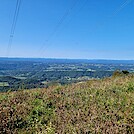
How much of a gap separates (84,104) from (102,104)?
0.85 metres

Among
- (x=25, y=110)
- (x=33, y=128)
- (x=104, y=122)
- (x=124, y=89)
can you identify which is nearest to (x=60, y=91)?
(x=124, y=89)

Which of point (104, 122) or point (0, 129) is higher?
point (104, 122)

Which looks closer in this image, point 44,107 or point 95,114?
point 95,114

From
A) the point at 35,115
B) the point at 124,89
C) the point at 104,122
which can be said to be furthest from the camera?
the point at 124,89

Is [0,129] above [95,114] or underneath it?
underneath

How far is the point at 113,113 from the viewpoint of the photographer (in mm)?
7430

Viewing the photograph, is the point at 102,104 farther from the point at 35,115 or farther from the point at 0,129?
the point at 0,129

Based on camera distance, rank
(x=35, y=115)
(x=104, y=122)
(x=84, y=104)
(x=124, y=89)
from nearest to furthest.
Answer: (x=104, y=122)
(x=35, y=115)
(x=84, y=104)
(x=124, y=89)

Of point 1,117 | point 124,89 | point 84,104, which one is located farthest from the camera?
point 124,89

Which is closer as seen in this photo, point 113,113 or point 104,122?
point 104,122

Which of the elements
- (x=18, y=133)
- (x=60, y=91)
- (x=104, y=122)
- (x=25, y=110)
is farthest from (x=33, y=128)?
(x=60, y=91)

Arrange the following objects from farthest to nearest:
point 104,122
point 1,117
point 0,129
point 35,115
A: point 35,115 → point 1,117 → point 0,129 → point 104,122

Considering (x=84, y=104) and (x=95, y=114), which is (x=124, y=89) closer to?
(x=84, y=104)

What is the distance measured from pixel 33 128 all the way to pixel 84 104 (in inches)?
104
